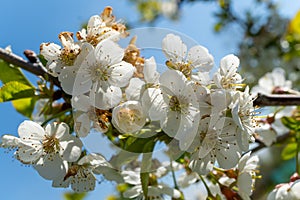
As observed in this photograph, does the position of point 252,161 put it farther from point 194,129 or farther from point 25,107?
point 25,107

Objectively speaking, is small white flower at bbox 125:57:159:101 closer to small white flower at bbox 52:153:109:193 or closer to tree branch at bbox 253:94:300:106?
small white flower at bbox 52:153:109:193

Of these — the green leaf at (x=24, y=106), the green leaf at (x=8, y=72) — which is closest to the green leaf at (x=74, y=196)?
the green leaf at (x=24, y=106)

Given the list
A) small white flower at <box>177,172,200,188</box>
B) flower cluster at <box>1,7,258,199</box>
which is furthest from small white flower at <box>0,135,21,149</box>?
small white flower at <box>177,172,200,188</box>

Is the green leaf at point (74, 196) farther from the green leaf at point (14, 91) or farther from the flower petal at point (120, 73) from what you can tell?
the flower petal at point (120, 73)

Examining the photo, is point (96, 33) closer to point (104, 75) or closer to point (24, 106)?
point (104, 75)

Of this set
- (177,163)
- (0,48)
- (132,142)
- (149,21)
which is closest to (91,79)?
(132,142)

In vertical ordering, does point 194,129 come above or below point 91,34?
below
